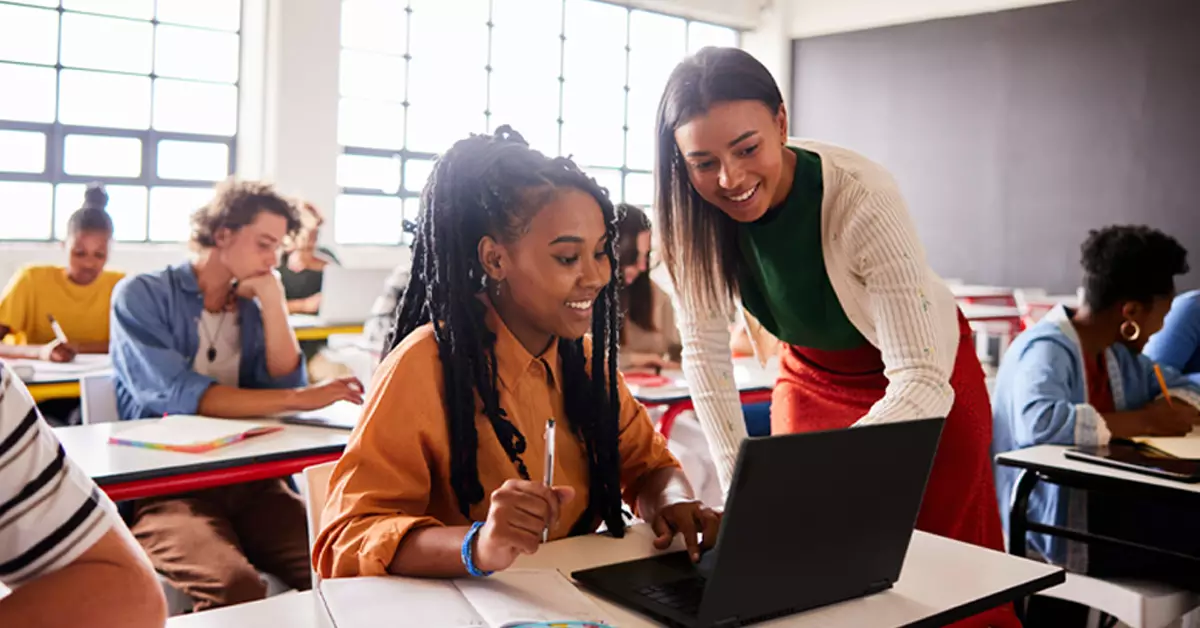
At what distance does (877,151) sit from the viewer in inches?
336

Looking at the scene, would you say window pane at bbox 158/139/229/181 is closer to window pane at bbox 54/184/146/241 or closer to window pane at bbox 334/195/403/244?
window pane at bbox 54/184/146/241

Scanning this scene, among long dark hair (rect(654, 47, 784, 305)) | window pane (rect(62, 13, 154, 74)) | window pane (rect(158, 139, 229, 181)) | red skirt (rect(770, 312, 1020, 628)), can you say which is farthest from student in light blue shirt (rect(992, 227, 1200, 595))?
window pane (rect(62, 13, 154, 74))

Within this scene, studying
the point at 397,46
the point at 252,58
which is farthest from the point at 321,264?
the point at 397,46

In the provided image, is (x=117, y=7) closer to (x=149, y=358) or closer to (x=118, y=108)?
(x=118, y=108)

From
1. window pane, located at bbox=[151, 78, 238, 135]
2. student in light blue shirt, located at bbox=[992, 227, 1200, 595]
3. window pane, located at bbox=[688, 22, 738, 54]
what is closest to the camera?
student in light blue shirt, located at bbox=[992, 227, 1200, 595]

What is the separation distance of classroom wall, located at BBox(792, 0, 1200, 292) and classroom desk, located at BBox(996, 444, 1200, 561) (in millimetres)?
5181

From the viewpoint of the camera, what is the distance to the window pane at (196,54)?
6422mm

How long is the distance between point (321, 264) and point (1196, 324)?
14.7ft

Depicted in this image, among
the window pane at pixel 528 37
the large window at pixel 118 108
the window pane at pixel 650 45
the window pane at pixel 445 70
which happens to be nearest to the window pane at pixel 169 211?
the large window at pixel 118 108

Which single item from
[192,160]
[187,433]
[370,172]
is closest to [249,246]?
[187,433]

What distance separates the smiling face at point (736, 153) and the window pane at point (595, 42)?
277 inches

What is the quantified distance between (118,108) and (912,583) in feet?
20.5

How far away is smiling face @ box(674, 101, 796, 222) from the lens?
150cm

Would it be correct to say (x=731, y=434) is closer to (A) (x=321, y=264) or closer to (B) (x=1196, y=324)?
(B) (x=1196, y=324)
